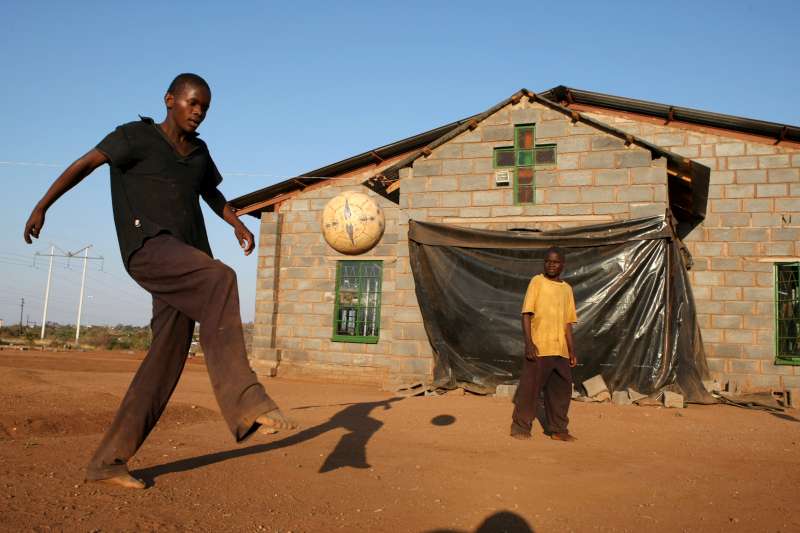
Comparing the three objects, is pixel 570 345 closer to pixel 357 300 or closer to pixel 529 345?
pixel 529 345

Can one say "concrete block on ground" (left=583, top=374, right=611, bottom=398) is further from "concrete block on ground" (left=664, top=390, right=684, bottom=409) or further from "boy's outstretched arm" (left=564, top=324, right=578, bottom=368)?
"boy's outstretched arm" (left=564, top=324, right=578, bottom=368)

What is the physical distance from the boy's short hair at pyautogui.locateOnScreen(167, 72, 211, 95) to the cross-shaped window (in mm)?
7976

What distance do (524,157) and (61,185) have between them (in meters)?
8.55

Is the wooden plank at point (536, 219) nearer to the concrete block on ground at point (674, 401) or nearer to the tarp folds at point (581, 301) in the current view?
the tarp folds at point (581, 301)

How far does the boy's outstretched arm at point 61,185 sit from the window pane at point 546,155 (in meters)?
8.43

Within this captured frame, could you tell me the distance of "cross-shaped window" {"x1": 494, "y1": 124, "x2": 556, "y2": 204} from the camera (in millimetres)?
11156

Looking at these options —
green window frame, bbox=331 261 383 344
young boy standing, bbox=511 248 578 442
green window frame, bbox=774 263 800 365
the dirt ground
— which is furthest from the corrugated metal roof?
young boy standing, bbox=511 248 578 442

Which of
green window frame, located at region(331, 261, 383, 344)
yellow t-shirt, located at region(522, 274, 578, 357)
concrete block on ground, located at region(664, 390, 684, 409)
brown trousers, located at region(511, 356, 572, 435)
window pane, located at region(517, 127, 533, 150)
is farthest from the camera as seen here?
green window frame, located at region(331, 261, 383, 344)

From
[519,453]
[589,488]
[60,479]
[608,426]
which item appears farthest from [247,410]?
[608,426]

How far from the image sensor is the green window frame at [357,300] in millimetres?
15078

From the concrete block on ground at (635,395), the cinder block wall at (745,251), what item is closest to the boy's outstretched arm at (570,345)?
the concrete block on ground at (635,395)

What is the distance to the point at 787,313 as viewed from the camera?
11570mm

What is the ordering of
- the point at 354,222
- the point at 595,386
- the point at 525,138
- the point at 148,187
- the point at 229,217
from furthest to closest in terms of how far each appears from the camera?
the point at 354,222 → the point at 525,138 → the point at 595,386 → the point at 229,217 → the point at 148,187

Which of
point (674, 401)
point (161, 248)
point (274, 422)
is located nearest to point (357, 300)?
point (674, 401)
